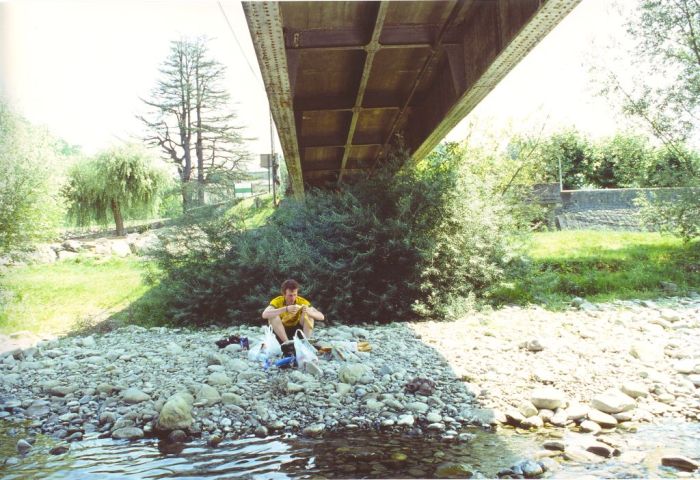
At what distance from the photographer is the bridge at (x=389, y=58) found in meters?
5.32

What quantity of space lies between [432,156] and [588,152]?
14.9 meters

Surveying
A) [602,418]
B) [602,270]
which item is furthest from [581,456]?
[602,270]

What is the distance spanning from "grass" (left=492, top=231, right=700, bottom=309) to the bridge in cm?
390

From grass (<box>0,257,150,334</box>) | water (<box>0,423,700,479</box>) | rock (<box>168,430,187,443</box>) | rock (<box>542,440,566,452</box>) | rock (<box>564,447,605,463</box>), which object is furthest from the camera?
grass (<box>0,257,150,334</box>)

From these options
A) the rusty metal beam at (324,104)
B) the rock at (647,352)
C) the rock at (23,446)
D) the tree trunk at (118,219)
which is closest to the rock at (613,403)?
the rock at (647,352)

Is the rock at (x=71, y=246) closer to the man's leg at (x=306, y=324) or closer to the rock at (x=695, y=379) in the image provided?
the man's leg at (x=306, y=324)

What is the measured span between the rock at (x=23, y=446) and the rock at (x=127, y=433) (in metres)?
0.65

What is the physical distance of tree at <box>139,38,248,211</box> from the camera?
2564 centimetres

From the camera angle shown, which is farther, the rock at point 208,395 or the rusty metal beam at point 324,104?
the rusty metal beam at point 324,104

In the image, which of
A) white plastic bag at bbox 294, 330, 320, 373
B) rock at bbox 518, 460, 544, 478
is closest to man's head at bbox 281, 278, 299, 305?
white plastic bag at bbox 294, 330, 320, 373

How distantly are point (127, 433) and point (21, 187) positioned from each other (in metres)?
8.25

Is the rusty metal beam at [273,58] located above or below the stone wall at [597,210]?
above

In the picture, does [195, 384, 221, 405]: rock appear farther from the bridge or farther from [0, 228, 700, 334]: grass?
[0, 228, 700, 334]: grass

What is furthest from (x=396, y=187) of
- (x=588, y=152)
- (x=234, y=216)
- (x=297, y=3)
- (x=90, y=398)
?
(x=588, y=152)
